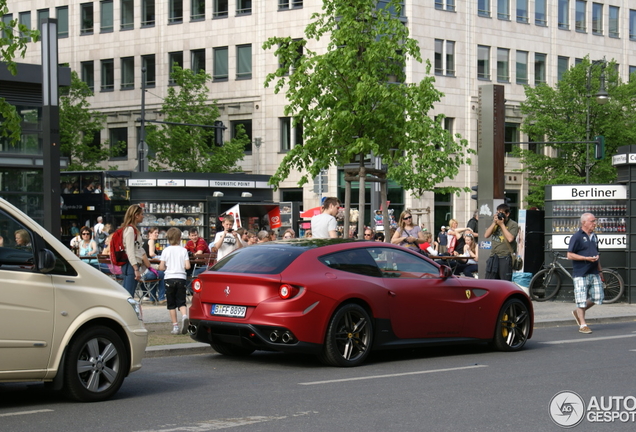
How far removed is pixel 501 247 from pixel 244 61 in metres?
40.2

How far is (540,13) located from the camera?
60969 millimetres

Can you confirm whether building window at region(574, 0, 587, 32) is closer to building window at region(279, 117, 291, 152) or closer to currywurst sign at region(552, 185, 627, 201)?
building window at region(279, 117, 291, 152)

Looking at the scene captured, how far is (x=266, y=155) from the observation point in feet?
185

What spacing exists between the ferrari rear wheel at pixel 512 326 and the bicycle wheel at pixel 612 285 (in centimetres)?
957

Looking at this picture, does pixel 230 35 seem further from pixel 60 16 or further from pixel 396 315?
pixel 396 315

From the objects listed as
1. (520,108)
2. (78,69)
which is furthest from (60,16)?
(520,108)

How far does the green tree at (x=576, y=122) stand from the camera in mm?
53531

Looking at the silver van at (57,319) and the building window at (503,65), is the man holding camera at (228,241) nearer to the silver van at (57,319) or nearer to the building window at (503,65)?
the silver van at (57,319)

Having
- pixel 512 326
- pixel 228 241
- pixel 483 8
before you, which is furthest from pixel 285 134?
pixel 512 326

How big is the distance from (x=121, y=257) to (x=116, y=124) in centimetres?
4734

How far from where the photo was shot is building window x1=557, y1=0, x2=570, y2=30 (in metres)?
61.9

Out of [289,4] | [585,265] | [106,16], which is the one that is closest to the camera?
[585,265]

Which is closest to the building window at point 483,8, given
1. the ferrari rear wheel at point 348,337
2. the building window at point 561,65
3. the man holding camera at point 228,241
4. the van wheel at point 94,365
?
the building window at point 561,65

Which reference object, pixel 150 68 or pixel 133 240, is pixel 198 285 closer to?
pixel 133 240
